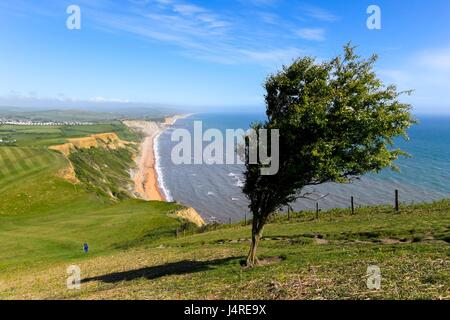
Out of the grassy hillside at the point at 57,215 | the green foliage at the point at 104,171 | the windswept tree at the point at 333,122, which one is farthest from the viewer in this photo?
the green foliage at the point at 104,171

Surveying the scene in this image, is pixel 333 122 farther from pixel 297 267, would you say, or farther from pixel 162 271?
pixel 162 271

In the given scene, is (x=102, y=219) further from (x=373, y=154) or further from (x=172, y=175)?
(x=172, y=175)

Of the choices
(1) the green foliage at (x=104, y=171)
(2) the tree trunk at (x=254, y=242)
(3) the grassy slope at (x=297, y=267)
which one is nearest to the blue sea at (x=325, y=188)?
(1) the green foliage at (x=104, y=171)

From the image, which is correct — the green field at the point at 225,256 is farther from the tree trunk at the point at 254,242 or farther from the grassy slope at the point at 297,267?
the tree trunk at the point at 254,242

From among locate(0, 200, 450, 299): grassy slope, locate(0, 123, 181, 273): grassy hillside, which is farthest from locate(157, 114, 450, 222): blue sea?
locate(0, 200, 450, 299): grassy slope

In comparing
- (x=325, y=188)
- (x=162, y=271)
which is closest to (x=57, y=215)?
(x=162, y=271)

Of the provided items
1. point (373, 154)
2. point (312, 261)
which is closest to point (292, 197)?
point (312, 261)
